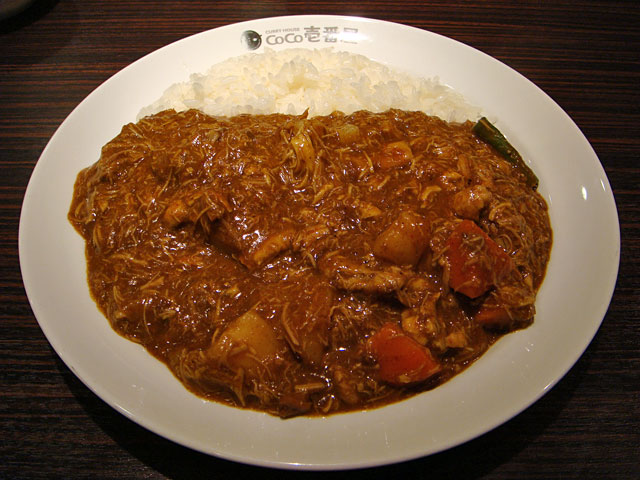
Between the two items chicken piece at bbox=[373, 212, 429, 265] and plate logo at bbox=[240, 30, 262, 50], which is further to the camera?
plate logo at bbox=[240, 30, 262, 50]

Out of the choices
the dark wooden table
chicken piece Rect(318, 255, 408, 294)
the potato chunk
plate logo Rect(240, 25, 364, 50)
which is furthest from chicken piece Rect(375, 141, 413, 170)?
plate logo Rect(240, 25, 364, 50)

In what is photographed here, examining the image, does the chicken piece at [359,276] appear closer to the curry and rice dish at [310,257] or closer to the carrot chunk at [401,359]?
the curry and rice dish at [310,257]

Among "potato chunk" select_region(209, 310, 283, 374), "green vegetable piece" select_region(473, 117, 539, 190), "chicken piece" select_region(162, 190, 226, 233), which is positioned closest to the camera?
"potato chunk" select_region(209, 310, 283, 374)

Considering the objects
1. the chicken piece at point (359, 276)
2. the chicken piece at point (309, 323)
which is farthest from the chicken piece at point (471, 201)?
the chicken piece at point (309, 323)

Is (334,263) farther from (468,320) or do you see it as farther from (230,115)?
(230,115)

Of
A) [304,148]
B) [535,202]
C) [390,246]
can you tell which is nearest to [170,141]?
[304,148]

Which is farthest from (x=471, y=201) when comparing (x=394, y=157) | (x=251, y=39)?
(x=251, y=39)

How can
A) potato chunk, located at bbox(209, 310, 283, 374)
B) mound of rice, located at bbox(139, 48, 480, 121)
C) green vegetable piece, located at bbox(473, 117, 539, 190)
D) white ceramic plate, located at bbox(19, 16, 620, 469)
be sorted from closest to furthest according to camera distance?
white ceramic plate, located at bbox(19, 16, 620, 469), potato chunk, located at bbox(209, 310, 283, 374), green vegetable piece, located at bbox(473, 117, 539, 190), mound of rice, located at bbox(139, 48, 480, 121)

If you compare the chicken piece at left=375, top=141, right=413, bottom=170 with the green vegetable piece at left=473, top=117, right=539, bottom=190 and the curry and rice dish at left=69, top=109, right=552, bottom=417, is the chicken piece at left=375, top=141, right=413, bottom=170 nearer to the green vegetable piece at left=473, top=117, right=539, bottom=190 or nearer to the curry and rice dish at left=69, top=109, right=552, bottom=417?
the curry and rice dish at left=69, top=109, right=552, bottom=417
